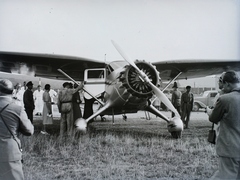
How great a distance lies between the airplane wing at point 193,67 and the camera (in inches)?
221

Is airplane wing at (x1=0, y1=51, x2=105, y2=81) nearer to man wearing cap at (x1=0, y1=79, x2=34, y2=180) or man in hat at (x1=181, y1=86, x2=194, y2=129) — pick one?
man in hat at (x1=181, y1=86, x2=194, y2=129)

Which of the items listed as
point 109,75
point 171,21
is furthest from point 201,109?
point 171,21

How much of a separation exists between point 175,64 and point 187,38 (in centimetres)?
159

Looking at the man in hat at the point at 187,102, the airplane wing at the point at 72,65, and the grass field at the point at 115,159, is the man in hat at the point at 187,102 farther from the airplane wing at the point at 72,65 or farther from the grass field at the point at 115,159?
the grass field at the point at 115,159

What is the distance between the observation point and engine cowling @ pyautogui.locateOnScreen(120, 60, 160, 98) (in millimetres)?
4461

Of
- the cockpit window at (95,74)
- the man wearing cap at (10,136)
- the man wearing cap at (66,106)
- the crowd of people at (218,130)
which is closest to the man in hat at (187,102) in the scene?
the cockpit window at (95,74)

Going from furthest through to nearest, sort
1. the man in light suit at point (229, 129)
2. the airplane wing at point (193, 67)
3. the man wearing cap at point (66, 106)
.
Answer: the airplane wing at point (193, 67) < the man wearing cap at point (66, 106) < the man in light suit at point (229, 129)

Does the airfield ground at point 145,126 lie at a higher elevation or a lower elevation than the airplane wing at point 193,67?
lower

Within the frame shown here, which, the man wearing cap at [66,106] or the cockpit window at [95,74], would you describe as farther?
the cockpit window at [95,74]

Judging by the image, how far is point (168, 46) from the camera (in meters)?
4.39

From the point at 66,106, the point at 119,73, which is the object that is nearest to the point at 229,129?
the point at 119,73

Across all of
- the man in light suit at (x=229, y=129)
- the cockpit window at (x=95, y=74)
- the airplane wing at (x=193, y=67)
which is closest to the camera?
the man in light suit at (x=229, y=129)

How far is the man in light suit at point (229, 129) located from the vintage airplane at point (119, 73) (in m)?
2.00

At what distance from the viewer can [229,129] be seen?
2.39 m
